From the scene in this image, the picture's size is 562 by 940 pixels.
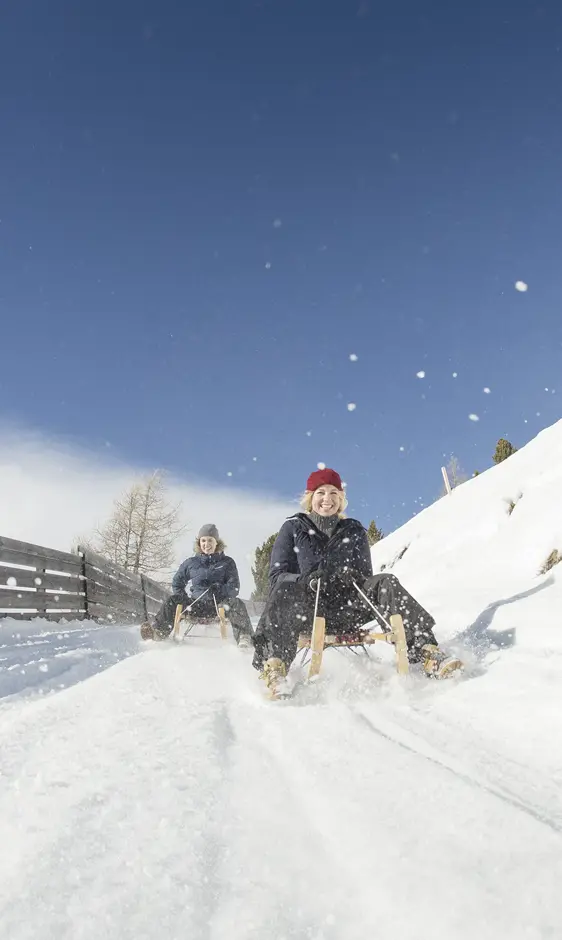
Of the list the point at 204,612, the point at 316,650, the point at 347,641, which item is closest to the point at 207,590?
the point at 204,612

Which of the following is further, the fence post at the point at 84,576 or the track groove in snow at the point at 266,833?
the fence post at the point at 84,576

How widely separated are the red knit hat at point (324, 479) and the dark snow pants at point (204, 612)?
331 cm

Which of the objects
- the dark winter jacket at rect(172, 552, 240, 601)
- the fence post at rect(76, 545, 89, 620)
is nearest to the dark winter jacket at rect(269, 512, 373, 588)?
the dark winter jacket at rect(172, 552, 240, 601)

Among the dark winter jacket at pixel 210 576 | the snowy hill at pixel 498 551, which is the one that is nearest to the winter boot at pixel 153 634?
the dark winter jacket at pixel 210 576

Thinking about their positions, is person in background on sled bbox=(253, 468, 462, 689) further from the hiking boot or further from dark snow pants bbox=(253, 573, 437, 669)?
the hiking boot

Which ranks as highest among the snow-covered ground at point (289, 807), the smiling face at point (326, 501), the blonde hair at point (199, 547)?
the blonde hair at point (199, 547)

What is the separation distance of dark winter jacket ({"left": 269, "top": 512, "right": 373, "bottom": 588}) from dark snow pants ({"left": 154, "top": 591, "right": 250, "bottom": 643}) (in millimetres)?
3220

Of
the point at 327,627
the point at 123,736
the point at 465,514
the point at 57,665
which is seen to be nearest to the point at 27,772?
the point at 123,736

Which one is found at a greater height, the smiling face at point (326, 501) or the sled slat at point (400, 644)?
the smiling face at point (326, 501)

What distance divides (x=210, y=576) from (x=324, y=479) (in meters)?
4.04

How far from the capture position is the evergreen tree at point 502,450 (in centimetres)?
3093

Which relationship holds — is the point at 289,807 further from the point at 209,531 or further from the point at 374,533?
Result: the point at 374,533

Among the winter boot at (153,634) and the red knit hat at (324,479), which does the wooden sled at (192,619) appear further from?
the red knit hat at (324,479)

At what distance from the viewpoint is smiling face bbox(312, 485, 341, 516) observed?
392 centimetres
